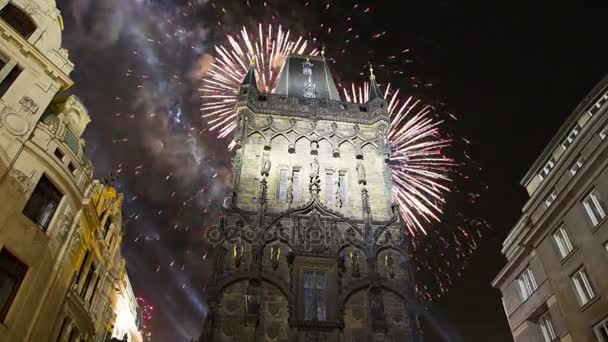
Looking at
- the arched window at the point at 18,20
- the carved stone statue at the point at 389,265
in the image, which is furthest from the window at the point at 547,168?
the arched window at the point at 18,20

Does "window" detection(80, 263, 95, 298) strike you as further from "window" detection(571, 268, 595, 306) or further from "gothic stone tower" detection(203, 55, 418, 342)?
"window" detection(571, 268, 595, 306)

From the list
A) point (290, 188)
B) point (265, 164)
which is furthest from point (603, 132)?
point (265, 164)

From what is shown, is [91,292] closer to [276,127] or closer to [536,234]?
Answer: [276,127]

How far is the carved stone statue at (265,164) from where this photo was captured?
3488 centimetres

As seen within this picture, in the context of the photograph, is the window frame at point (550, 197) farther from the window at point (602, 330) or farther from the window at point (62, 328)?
the window at point (62, 328)

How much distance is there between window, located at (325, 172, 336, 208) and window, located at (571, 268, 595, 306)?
51.4 ft

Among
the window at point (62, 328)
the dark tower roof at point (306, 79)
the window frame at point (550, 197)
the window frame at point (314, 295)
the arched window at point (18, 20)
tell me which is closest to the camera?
the window at point (62, 328)

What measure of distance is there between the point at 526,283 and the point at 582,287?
21.2 ft

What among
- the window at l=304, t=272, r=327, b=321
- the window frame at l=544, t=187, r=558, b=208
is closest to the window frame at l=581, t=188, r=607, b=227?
the window frame at l=544, t=187, r=558, b=208

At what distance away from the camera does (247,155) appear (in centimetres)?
3628

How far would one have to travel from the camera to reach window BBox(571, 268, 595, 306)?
23.4 m

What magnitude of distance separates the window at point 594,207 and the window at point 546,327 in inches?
285

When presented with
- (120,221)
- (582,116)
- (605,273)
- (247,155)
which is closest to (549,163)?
(582,116)

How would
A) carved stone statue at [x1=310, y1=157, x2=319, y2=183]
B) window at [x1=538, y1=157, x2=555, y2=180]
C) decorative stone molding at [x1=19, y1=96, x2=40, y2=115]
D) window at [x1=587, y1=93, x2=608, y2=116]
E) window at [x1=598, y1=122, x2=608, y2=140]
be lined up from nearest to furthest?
decorative stone molding at [x1=19, y1=96, x2=40, y2=115]
window at [x1=598, y1=122, x2=608, y2=140]
window at [x1=587, y1=93, x2=608, y2=116]
window at [x1=538, y1=157, x2=555, y2=180]
carved stone statue at [x1=310, y1=157, x2=319, y2=183]
